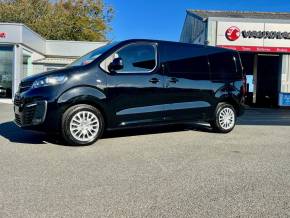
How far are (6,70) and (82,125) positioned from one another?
15075 mm

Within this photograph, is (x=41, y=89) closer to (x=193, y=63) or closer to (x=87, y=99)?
(x=87, y=99)

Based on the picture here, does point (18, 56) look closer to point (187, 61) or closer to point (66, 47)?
point (66, 47)

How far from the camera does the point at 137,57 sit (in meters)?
7.55

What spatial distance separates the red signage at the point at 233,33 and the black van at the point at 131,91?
1298 centimetres

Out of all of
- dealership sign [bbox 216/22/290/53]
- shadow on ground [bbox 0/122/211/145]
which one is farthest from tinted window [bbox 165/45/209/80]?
dealership sign [bbox 216/22/290/53]

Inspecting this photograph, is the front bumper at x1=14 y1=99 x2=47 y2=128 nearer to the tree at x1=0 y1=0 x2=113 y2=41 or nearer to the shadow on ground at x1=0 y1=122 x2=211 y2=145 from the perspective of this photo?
the shadow on ground at x1=0 y1=122 x2=211 y2=145

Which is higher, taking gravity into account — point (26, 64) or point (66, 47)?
point (66, 47)

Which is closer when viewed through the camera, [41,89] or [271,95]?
[41,89]

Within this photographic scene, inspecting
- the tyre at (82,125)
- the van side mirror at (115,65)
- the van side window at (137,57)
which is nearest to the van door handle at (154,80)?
the van side window at (137,57)

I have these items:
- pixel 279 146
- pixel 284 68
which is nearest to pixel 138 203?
pixel 279 146

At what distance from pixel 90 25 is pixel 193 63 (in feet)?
125

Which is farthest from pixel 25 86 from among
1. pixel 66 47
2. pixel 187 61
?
pixel 66 47

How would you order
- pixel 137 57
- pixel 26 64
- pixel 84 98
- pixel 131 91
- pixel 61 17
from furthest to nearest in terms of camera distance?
1. pixel 61 17
2. pixel 26 64
3. pixel 137 57
4. pixel 131 91
5. pixel 84 98

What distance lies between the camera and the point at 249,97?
2531cm
